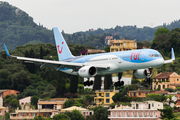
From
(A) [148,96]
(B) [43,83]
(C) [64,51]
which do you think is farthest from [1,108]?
(C) [64,51]

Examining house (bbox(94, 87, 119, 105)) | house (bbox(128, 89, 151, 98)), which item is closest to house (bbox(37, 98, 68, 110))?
house (bbox(94, 87, 119, 105))

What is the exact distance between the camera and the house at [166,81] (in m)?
184

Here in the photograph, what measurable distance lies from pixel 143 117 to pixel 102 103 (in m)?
26.6

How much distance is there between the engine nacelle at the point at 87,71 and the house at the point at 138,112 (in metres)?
86.9

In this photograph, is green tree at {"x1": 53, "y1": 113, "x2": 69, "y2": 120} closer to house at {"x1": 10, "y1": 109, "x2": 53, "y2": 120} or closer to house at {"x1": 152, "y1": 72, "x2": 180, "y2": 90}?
house at {"x1": 10, "y1": 109, "x2": 53, "y2": 120}

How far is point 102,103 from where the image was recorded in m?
175

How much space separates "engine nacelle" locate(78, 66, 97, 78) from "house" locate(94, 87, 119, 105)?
4325 inches

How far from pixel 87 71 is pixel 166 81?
5050 inches

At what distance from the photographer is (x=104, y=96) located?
174m

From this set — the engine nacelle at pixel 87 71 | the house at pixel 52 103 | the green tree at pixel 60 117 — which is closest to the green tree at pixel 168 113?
the green tree at pixel 60 117

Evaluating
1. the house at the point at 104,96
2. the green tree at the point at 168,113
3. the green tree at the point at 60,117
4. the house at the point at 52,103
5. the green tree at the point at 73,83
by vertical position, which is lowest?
the green tree at the point at 60,117

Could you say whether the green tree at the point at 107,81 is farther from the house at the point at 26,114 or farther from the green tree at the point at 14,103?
the green tree at the point at 14,103

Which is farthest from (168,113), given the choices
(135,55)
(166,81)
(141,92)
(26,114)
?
(135,55)

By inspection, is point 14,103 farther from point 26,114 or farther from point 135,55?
point 135,55
